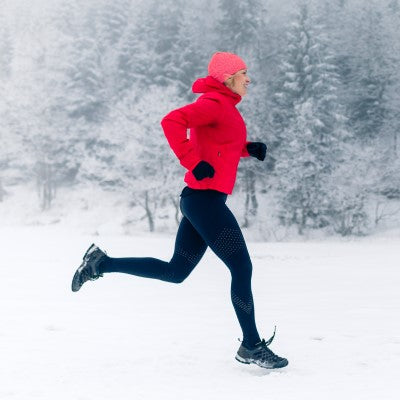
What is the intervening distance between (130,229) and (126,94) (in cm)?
1321

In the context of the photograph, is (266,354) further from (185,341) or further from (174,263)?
(185,341)

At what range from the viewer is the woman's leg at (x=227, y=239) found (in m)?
3.40

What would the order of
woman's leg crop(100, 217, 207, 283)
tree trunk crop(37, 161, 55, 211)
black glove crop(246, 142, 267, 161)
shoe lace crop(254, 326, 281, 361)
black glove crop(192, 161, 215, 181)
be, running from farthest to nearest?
tree trunk crop(37, 161, 55, 211)
black glove crop(246, 142, 267, 161)
woman's leg crop(100, 217, 207, 283)
shoe lace crop(254, 326, 281, 361)
black glove crop(192, 161, 215, 181)

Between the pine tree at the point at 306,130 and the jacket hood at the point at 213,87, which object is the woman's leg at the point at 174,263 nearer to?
the jacket hood at the point at 213,87

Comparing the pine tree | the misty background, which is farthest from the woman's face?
the pine tree

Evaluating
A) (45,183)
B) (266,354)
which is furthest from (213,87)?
(45,183)

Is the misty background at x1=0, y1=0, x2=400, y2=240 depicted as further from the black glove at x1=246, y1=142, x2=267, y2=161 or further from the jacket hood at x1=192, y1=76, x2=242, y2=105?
the jacket hood at x1=192, y1=76, x2=242, y2=105

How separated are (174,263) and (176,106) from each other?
3471cm

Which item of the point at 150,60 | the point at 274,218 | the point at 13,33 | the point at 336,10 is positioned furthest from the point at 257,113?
the point at 13,33

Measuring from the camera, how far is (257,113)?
38469 mm

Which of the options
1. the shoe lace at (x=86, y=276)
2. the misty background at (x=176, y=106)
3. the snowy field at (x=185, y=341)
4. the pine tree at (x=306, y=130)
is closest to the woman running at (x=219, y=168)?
the snowy field at (x=185, y=341)

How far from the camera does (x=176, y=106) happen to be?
37.8 m

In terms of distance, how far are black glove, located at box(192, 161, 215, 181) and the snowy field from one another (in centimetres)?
112

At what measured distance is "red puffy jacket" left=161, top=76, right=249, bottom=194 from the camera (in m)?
3.25
